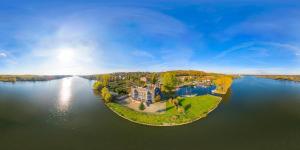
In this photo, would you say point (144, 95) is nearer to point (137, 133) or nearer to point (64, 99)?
point (137, 133)

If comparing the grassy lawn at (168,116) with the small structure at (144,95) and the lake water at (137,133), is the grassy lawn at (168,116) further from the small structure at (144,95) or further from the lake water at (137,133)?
the small structure at (144,95)

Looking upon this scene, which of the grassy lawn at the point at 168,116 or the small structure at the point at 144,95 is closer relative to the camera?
the grassy lawn at the point at 168,116

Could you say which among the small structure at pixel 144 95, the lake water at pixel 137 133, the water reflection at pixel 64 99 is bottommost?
the lake water at pixel 137 133

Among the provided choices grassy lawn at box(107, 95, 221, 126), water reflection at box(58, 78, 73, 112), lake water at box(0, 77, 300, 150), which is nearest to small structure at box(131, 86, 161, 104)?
grassy lawn at box(107, 95, 221, 126)

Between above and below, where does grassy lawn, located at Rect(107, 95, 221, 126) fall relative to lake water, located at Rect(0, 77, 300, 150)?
above

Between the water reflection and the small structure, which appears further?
the small structure

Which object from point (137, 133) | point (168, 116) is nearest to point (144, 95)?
point (168, 116)

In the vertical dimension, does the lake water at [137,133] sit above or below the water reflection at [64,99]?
below

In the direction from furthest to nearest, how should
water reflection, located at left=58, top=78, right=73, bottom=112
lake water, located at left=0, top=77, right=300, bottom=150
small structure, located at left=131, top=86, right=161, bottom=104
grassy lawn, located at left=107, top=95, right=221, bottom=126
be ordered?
1. small structure, located at left=131, top=86, right=161, bottom=104
2. water reflection, located at left=58, top=78, right=73, bottom=112
3. grassy lawn, located at left=107, top=95, right=221, bottom=126
4. lake water, located at left=0, top=77, right=300, bottom=150

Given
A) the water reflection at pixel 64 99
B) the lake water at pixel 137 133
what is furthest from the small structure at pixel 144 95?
the water reflection at pixel 64 99

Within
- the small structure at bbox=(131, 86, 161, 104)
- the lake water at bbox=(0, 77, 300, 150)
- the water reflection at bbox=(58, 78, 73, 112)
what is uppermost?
the small structure at bbox=(131, 86, 161, 104)

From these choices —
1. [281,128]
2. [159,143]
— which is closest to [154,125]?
[159,143]

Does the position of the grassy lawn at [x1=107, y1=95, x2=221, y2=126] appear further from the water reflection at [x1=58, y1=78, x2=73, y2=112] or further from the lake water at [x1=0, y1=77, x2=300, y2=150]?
the water reflection at [x1=58, y1=78, x2=73, y2=112]

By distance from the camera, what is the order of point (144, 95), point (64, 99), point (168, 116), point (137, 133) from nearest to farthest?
point (137, 133), point (168, 116), point (144, 95), point (64, 99)
